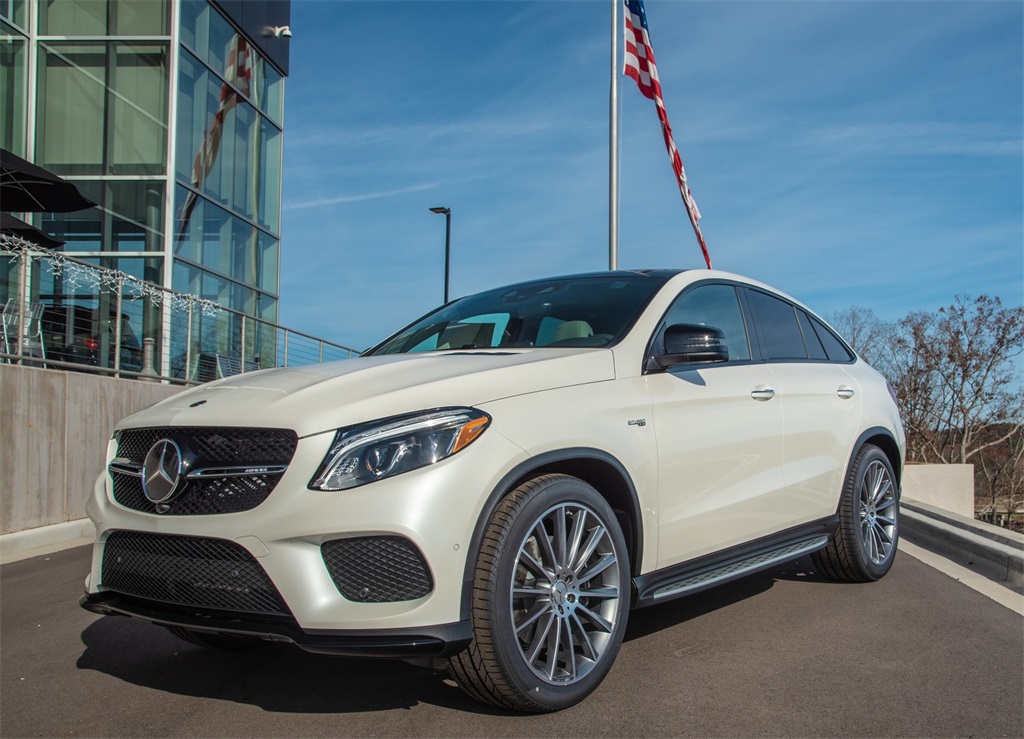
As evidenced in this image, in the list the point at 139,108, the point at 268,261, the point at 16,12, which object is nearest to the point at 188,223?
the point at 139,108

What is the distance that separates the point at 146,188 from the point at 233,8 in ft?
15.9

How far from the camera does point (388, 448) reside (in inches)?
117

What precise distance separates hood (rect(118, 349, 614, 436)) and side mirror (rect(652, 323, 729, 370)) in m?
0.30

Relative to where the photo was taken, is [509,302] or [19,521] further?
[19,521]

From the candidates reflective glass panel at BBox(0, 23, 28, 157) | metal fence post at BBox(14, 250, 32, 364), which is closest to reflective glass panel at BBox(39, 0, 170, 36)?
reflective glass panel at BBox(0, 23, 28, 157)

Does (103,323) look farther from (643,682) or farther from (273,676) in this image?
(643,682)

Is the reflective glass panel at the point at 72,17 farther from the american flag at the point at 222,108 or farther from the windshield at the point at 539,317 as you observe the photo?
the windshield at the point at 539,317

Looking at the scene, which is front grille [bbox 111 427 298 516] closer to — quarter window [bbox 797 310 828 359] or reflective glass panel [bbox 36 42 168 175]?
quarter window [bbox 797 310 828 359]

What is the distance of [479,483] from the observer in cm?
303

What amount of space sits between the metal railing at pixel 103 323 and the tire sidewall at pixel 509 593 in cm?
491

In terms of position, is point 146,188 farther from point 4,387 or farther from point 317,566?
point 317,566

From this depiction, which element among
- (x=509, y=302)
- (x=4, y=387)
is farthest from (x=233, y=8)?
(x=509, y=302)

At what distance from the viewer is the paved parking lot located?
3.17 metres

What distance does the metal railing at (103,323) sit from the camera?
323 inches
